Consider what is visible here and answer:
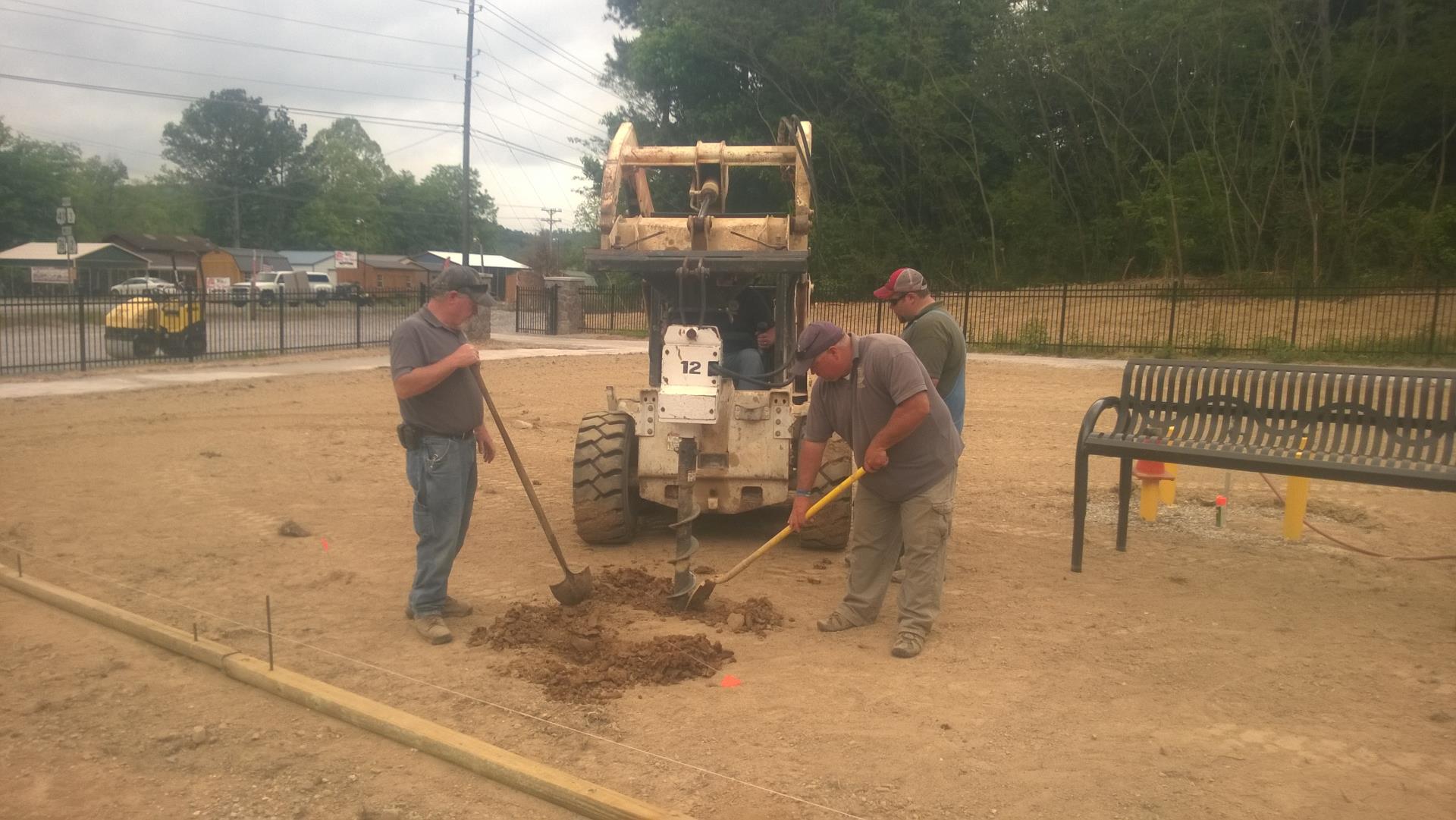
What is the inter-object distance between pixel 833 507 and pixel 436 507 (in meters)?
2.61

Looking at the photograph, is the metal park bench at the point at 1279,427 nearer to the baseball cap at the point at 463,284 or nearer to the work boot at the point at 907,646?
the work boot at the point at 907,646

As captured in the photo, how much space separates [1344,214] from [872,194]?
15.9 metres

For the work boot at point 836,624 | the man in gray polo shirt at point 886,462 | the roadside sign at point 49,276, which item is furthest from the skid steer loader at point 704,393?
the roadside sign at point 49,276

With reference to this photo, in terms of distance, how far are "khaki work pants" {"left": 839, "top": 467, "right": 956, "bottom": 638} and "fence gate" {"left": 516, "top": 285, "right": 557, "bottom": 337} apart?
2558 centimetres

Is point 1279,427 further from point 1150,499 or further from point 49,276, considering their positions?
point 49,276

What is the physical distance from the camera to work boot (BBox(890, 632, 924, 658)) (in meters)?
4.99

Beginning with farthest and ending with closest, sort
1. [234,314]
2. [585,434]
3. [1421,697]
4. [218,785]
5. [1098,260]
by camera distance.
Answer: [1098,260], [234,314], [585,434], [1421,697], [218,785]

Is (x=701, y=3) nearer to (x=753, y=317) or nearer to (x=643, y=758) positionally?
(x=753, y=317)

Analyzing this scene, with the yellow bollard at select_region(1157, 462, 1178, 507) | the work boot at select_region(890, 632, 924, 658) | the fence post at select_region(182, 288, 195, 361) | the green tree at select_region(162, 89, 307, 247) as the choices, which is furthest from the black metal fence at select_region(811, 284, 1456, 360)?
the green tree at select_region(162, 89, 307, 247)

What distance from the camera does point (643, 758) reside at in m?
3.88

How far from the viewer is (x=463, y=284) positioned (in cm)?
514

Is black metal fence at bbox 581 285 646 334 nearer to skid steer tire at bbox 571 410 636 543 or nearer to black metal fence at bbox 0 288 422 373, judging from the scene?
black metal fence at bbox 0 288 422 373

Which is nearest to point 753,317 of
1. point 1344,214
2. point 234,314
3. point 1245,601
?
point 1245,601

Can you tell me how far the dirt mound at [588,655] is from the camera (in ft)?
15.1
